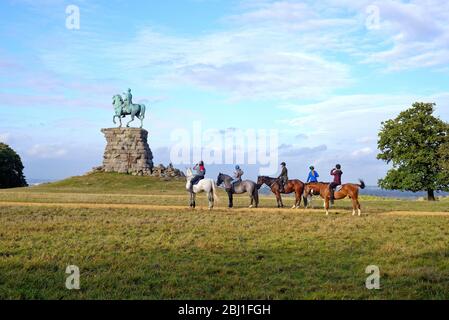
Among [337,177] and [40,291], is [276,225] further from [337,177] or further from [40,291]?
[40,291]

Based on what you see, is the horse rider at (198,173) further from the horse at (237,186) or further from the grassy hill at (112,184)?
the grassy hill at (112,184)

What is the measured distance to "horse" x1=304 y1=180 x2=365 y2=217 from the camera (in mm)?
22812

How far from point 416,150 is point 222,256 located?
110ft

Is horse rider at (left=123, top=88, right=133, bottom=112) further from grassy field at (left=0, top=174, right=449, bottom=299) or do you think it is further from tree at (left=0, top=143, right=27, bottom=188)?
grassy field at (left=0, top=174, right=449, bottom=299)

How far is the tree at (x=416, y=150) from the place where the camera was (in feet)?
133

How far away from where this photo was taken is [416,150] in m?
41.5

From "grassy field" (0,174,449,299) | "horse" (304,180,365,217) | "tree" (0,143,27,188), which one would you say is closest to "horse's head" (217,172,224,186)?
"horse" (304,180,365,217)

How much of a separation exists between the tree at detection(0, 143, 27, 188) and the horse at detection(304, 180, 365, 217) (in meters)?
52.9

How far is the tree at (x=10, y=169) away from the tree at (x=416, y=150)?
4956 centimetres

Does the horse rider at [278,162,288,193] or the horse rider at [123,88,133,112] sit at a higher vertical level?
the horse rider at [123,88,133,112]

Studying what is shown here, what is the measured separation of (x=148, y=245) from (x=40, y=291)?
4896mm

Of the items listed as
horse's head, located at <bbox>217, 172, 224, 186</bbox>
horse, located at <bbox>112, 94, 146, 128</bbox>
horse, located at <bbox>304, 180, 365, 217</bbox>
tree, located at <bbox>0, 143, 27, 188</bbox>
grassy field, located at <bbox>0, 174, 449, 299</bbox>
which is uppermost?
horse, located at <bbox>112, 94, 146, 128</bbox>
